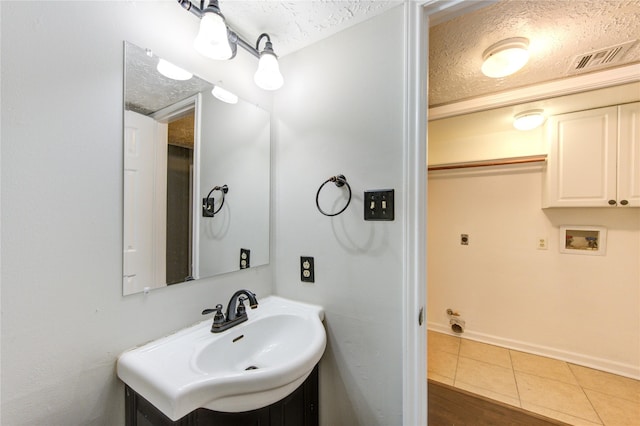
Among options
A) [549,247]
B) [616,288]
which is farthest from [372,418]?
[616,288]

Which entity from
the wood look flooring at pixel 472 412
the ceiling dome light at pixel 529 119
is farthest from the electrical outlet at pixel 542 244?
the wood look flooring at pixel 472 412

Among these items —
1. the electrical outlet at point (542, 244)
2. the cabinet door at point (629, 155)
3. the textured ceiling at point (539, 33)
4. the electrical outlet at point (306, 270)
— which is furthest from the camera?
the electrical outlet at point (542, 244)

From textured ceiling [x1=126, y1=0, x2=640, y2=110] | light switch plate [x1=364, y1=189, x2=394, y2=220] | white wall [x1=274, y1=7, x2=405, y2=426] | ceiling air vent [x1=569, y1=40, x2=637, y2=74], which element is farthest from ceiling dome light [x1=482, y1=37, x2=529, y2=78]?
light switch plate [x1=364, y1=189, x2=394, y2=220]

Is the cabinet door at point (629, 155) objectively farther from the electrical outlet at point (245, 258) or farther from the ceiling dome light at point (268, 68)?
the electrical outlet at point (245, 258)

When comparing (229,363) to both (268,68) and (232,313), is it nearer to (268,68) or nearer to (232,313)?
(232,313)

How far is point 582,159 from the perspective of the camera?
1.92m

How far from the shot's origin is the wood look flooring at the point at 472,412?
1.45m

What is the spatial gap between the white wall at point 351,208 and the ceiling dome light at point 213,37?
439 mm

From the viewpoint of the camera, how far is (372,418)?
104 centimetres

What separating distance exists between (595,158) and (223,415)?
116 inches

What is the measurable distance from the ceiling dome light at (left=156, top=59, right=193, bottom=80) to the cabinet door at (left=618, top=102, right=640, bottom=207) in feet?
9.65

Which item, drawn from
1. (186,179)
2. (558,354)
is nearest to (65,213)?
(186,179)

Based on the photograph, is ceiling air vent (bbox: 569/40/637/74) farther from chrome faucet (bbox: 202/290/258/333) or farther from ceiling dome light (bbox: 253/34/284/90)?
chrome faucet (bbox: 202/290/258/333)

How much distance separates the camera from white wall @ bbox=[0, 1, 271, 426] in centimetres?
61
